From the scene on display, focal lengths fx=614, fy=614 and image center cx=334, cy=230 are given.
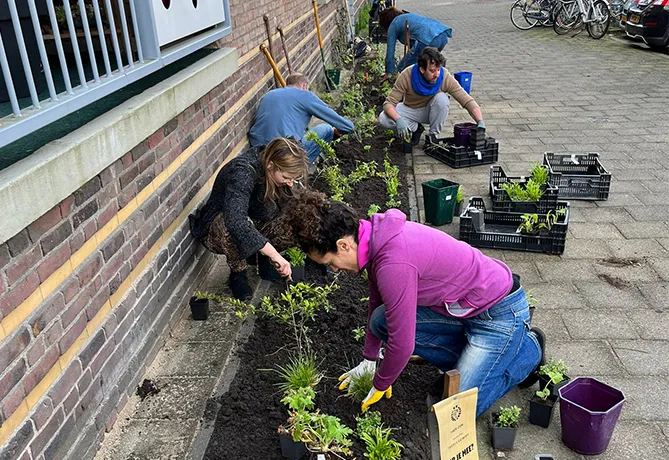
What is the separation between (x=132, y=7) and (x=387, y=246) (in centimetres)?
184

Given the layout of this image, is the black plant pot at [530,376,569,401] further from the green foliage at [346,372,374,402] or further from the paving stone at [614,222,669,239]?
the paving stone at [614,222,669,239]

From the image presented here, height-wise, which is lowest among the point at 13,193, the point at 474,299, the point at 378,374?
the point at 378,374

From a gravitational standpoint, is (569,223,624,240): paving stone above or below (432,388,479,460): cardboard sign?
below

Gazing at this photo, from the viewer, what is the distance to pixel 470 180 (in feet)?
20.7

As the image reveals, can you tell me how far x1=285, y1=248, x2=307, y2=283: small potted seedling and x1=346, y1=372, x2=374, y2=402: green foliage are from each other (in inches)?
53.0

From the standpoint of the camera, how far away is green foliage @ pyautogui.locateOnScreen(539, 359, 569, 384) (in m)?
3.07

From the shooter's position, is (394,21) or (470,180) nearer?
(470,180)

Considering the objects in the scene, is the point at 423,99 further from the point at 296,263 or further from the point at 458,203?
the point at 296,263

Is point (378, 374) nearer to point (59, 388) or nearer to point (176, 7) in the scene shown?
point (59, 388)

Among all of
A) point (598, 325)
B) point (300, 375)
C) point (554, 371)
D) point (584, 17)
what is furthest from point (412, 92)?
point (584, 17)

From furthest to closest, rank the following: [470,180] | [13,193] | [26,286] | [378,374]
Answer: [470,180] → [378,374] → [26,286] → [13,193]

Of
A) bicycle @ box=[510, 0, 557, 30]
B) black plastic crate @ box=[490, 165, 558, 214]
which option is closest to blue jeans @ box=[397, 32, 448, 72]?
black plastic crate @ box=[490, 165, 558, 214]

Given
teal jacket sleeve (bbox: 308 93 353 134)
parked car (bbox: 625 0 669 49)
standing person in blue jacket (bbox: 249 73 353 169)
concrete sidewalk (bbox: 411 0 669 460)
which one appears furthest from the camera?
parked car (bbox: 625 0 669 49)

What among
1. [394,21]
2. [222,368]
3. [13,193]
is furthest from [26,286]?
[394,21]
